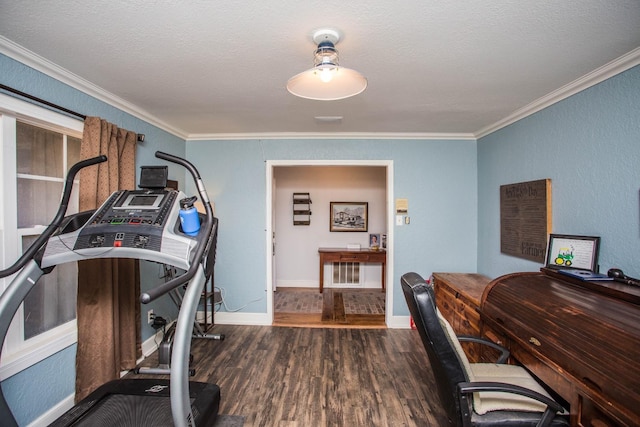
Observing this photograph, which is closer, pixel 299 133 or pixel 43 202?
pixel 43 202

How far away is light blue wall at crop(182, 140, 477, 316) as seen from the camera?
365 centimetres

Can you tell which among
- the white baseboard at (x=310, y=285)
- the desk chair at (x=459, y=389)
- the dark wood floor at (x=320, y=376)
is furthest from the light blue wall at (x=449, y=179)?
the white baseboard at (x=310, y=285)

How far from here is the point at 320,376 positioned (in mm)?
2578

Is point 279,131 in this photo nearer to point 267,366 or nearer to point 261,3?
point 261,3

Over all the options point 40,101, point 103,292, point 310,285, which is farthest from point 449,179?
point 40,101

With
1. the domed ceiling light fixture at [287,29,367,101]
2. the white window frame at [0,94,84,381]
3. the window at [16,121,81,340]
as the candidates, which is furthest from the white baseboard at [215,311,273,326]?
the domed ceiling light fixture at [287,29,367,101]

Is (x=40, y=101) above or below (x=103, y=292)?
above

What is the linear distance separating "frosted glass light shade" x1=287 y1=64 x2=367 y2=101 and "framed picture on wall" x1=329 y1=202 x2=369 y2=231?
4027mm

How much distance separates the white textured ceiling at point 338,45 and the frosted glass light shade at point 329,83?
27cm

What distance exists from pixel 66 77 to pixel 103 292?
Answer: 5.05 feet

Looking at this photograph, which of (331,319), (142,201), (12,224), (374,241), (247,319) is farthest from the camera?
(374,241)

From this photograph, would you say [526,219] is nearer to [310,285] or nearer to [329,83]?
[329,83]

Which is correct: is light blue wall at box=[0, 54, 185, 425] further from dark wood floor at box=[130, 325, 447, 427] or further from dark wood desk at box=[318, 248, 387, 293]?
dark wood desk at box=[318, 248, 387, 293]

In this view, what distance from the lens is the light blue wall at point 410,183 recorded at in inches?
144
